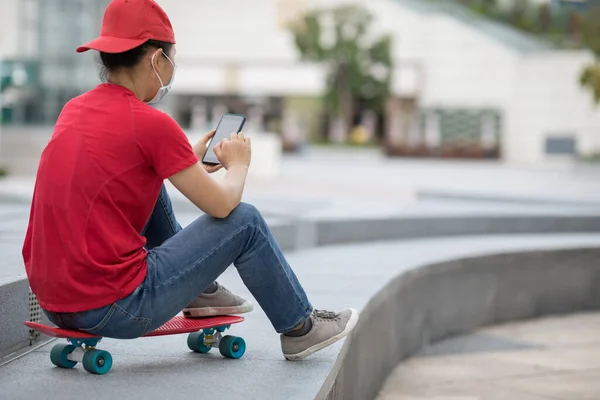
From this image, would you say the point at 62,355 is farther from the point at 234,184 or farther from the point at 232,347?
the point at 234,184

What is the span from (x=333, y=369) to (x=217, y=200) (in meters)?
0.78

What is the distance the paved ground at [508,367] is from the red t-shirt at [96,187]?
8.57 ft

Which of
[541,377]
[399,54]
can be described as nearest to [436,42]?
[399,54]

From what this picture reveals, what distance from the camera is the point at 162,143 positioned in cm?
322

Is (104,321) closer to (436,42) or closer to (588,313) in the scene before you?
(588,313)

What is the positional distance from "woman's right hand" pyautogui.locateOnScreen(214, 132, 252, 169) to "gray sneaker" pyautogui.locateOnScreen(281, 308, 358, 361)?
67 centimetres

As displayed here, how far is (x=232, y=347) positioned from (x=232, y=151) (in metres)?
0.76

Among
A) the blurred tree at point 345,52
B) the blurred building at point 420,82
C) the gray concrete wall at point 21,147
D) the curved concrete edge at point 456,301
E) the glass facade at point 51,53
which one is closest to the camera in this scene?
the curved concrete edge at point 456,301

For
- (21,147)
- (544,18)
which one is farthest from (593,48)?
(544,18)

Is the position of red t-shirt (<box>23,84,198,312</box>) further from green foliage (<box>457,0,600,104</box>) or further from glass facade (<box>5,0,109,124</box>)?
green foliage (<box>457,0,600,104</box>)

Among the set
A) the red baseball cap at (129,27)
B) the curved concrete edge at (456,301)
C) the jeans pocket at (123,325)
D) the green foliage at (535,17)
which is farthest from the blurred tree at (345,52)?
the jeans pocket at (123,325)

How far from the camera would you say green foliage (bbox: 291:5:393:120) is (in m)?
46.6

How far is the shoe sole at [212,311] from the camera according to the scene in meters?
3.79

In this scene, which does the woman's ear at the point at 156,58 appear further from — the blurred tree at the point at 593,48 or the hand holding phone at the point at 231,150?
the blurred tree at the point at 593,48
